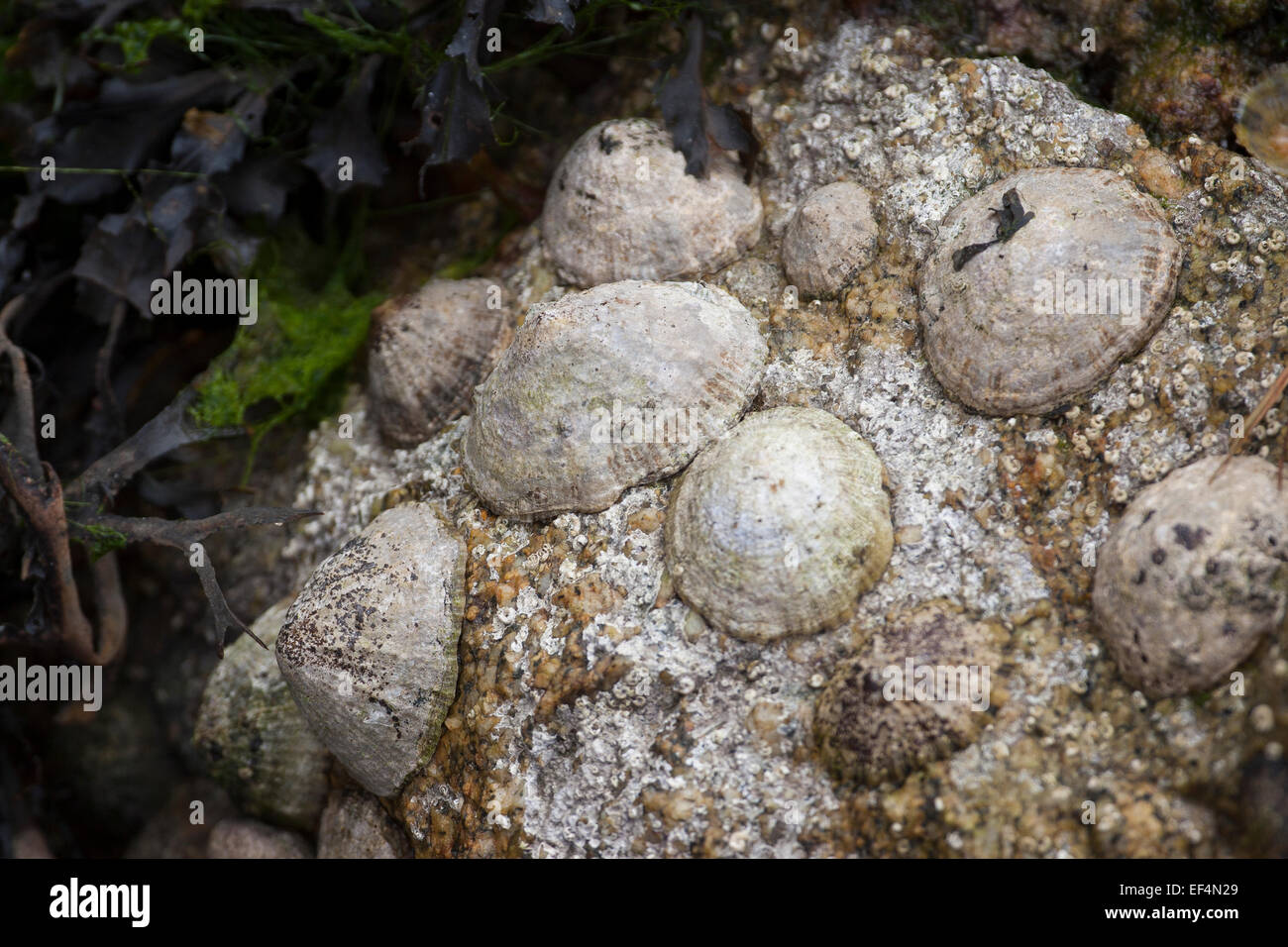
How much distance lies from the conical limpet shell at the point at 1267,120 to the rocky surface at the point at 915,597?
55 mm

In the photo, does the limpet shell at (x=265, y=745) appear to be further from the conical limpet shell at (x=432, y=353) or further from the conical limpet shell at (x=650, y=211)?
the conical limpet shell at (x=650, y=211)

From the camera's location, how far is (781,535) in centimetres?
199

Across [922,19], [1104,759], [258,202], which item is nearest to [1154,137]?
[922,19]

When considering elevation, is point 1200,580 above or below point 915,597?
above

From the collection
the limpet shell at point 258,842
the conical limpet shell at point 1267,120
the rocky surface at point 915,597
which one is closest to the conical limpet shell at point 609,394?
the rocky surface at point 915,597

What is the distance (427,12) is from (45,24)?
4.14 ft

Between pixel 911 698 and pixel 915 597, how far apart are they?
24cm

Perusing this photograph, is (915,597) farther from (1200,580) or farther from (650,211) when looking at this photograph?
(650,211)

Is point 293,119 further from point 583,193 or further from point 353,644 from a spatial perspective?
point 353,644

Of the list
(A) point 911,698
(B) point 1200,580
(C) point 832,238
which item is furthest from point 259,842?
(B) point 1200,580

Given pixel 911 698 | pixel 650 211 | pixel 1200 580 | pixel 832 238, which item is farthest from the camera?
pixel 650 211

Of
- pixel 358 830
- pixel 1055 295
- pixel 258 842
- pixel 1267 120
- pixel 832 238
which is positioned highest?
pixel 1267 120

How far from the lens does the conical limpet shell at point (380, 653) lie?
222 cm

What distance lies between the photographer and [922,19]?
8.31 ft
